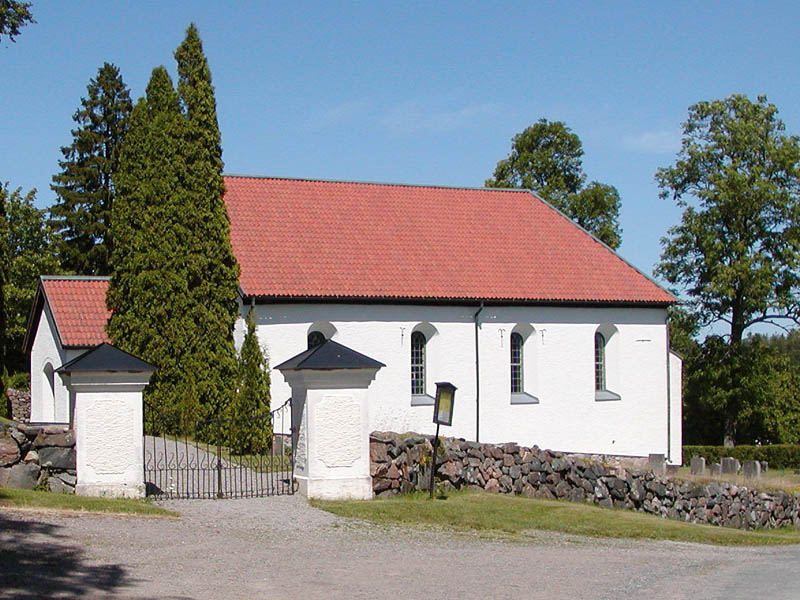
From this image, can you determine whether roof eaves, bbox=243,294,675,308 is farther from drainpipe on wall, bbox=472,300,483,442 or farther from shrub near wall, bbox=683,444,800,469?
shrub near wall, bbox=683,444,800,469

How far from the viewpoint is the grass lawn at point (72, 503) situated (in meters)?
12.5

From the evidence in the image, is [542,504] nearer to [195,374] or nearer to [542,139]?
[195,374]

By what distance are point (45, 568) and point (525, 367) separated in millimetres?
20940

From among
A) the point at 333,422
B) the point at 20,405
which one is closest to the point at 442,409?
the point at 333,422

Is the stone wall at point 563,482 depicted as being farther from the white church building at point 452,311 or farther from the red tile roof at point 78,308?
the red tile roof at point 78,308

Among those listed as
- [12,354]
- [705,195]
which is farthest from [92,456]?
[705,195]

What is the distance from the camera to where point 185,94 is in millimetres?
24844

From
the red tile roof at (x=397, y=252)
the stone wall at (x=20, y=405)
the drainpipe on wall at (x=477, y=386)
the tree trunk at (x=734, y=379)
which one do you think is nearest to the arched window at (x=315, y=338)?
the red tile roof at (x=397, y=252)

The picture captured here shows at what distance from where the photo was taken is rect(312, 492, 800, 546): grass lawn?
45.6 ft

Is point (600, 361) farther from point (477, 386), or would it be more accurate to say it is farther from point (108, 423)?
point (108, 423)

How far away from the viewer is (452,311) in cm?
2755

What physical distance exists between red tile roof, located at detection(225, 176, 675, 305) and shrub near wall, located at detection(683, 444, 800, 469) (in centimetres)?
1128

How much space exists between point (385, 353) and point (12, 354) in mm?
21858

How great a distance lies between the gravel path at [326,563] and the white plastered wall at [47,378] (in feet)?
43.4
